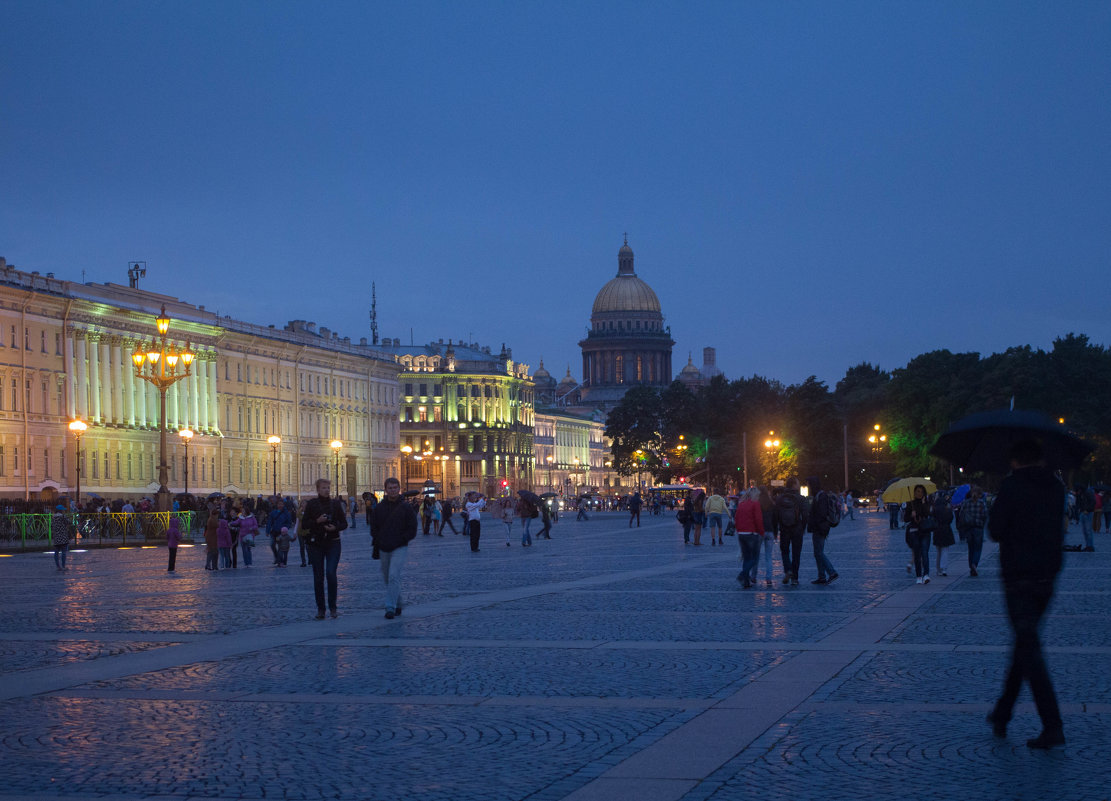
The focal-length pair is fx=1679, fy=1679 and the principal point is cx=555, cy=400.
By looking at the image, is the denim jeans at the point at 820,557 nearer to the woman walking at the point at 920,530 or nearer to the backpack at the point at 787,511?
the backpack at the point at 787,511

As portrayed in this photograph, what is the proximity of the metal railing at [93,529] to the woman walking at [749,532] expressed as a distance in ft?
91.2

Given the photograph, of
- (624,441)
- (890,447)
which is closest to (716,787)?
(890,447)

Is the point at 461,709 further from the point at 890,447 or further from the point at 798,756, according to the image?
the point at 890,447

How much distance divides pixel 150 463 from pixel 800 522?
8229 cm

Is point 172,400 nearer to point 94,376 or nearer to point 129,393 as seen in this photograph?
point 129,393

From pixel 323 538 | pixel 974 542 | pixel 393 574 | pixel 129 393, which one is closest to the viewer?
pixel 393 574

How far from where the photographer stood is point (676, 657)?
1538 cm

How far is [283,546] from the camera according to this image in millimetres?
36562

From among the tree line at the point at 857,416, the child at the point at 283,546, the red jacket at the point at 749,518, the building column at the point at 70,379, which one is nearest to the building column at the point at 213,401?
the building column at the point at 70,379

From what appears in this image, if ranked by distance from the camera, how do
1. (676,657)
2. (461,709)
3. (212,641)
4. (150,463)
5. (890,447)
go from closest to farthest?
(461,709), (676,657), (212,641), (150,463), (890,447)

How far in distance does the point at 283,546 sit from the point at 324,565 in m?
16.3

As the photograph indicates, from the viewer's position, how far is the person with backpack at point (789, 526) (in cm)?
2650

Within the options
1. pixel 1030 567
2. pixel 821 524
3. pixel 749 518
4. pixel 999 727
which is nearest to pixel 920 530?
pixel 821 524

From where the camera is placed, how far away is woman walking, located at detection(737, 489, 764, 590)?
84.9ft
